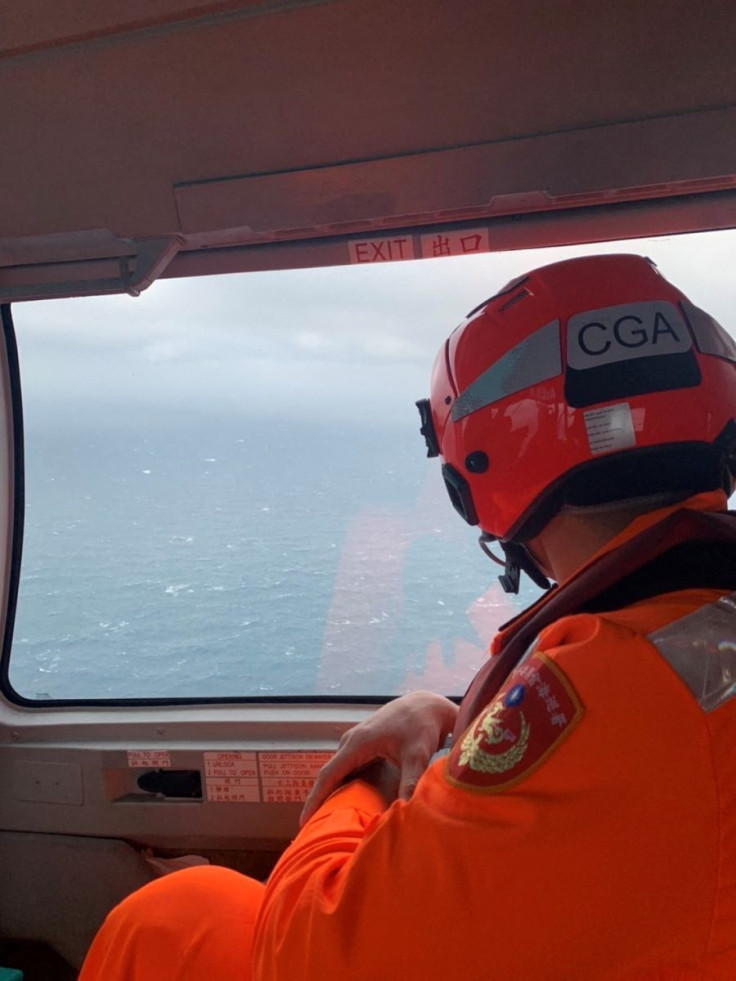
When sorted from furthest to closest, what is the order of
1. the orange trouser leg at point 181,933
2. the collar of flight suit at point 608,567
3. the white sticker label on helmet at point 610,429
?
the orange trouser leg at point 181,933 → the white sticker label on helmet at point 610,429 → the collar of flight suit at point 608,567

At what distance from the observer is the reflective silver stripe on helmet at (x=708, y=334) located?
4.44ft

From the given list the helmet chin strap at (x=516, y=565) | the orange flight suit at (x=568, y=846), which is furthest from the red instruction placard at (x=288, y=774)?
the orange flight suit at (x=568, y=846)

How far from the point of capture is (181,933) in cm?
153

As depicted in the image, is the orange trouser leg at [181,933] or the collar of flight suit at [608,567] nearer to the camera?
the collar of flight suit at [608,567]

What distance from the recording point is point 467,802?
38.4 inches

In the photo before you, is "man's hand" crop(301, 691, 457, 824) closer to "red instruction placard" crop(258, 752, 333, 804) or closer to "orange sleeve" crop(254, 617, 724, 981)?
"orange sleeve" crop(254, 617, 724, 981)

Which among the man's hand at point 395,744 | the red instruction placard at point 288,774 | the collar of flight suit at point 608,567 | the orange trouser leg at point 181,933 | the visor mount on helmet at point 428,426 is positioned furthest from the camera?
the red instruction placard at point 288,774

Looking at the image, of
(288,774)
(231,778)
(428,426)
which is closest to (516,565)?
(428,426)

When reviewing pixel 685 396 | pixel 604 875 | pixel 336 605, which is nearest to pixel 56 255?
pixel 336 605

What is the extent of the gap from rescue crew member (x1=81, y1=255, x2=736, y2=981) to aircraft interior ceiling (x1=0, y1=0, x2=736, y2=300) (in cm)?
45

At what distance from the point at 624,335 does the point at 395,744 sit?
989mm

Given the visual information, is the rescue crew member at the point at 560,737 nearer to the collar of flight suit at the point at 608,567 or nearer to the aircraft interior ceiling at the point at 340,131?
the collar of flight suit at the point at 608,567

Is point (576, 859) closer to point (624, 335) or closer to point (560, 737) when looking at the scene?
point (560, 737)

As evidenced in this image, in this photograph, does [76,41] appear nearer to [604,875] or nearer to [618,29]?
[618,29]
